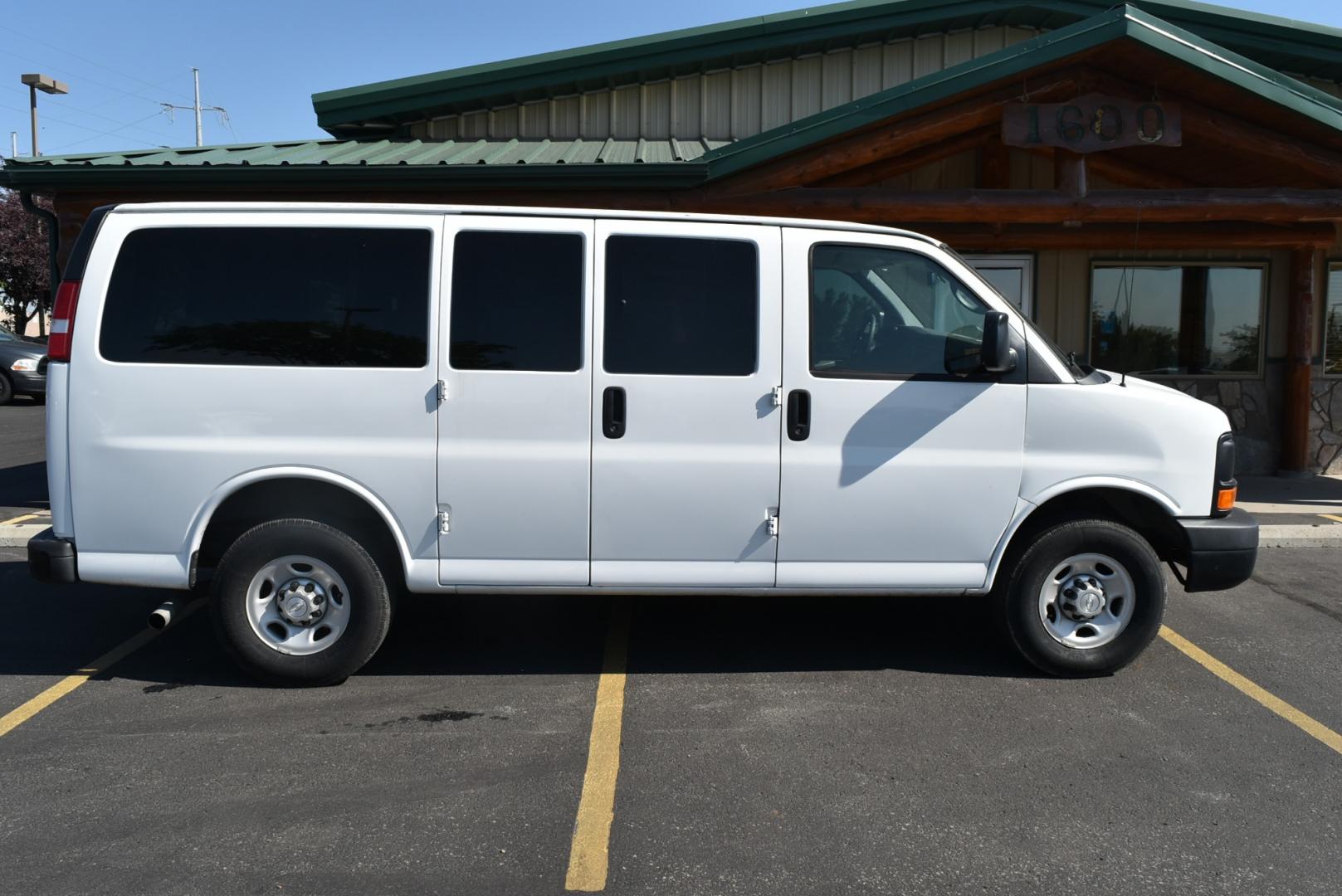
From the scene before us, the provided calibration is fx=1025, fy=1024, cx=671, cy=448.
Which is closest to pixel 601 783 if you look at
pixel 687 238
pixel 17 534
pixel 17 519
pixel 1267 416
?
pixel 687 238

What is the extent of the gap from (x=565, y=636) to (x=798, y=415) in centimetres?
194

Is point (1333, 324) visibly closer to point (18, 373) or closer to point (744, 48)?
point (744, 48)

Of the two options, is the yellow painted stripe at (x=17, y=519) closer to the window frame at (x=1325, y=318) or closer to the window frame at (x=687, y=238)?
the window frame at (x=687, y=238)

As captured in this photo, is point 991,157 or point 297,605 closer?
point 297,605

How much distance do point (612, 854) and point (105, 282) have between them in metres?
3.42

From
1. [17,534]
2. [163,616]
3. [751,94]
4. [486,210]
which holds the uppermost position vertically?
[751,94]

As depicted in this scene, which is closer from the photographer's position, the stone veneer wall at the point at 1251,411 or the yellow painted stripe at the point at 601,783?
the yellow painted stripe at the point at 601,783

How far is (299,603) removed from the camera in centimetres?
475

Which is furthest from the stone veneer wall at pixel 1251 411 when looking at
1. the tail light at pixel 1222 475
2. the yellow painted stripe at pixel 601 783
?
the yellow painted stripe at pixel 601 783

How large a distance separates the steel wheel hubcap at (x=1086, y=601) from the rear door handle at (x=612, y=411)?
7.09ft

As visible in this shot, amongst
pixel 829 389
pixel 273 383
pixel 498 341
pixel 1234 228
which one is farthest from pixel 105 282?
pixel 1234 228

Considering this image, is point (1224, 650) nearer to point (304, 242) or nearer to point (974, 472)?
point (974, 472)

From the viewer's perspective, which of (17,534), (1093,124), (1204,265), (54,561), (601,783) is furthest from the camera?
(1204,265)

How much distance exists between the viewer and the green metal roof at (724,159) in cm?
801
